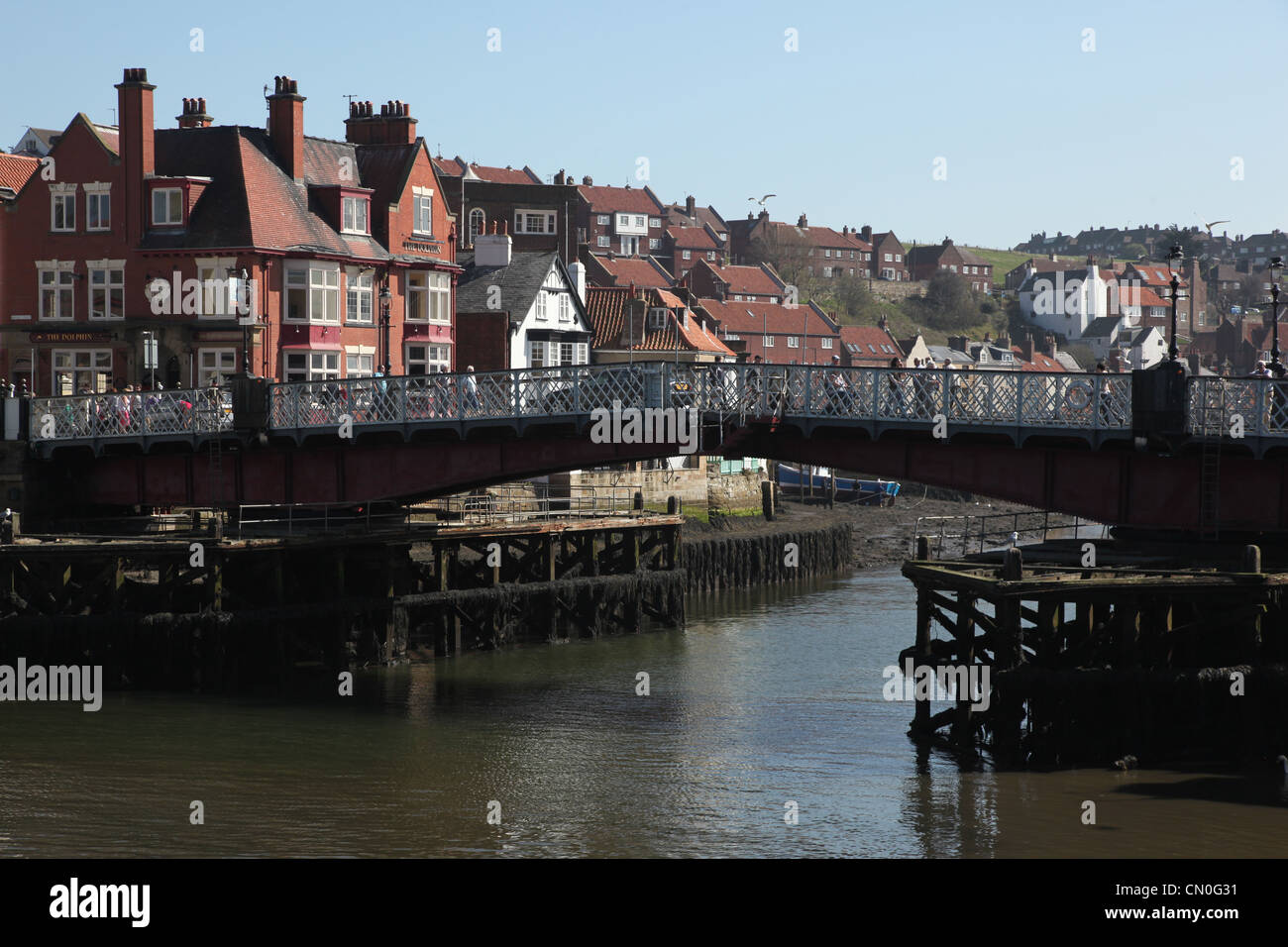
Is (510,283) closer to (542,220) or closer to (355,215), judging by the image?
Result: (355,215)

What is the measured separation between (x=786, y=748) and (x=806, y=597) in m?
27.6

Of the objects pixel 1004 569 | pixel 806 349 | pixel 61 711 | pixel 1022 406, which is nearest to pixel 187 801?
pixel 61 711

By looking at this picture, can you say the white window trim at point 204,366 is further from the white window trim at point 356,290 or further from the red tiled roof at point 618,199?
the red tiled roof at point 618,199

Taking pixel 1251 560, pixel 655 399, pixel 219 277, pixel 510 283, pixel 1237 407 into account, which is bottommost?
pixel 1251 560

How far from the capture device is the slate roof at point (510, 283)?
2729 inches

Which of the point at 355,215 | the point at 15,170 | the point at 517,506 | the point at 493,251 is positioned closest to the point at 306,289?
the point at 355,215

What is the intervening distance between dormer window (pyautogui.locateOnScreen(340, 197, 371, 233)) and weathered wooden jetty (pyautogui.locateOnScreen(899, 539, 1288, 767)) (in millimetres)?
31150

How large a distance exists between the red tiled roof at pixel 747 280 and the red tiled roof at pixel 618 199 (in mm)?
25231

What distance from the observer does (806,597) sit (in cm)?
5953

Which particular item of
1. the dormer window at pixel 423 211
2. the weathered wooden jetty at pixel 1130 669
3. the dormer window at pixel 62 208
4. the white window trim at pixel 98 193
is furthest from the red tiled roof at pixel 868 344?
the weathered wooden jetty at pixel 1130 669

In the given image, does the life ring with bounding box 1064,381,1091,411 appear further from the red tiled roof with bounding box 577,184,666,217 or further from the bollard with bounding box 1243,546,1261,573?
the red tiled roof with bounding box 577,184,666,217

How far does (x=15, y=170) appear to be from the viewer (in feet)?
198

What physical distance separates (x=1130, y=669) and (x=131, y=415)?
24.8 m
